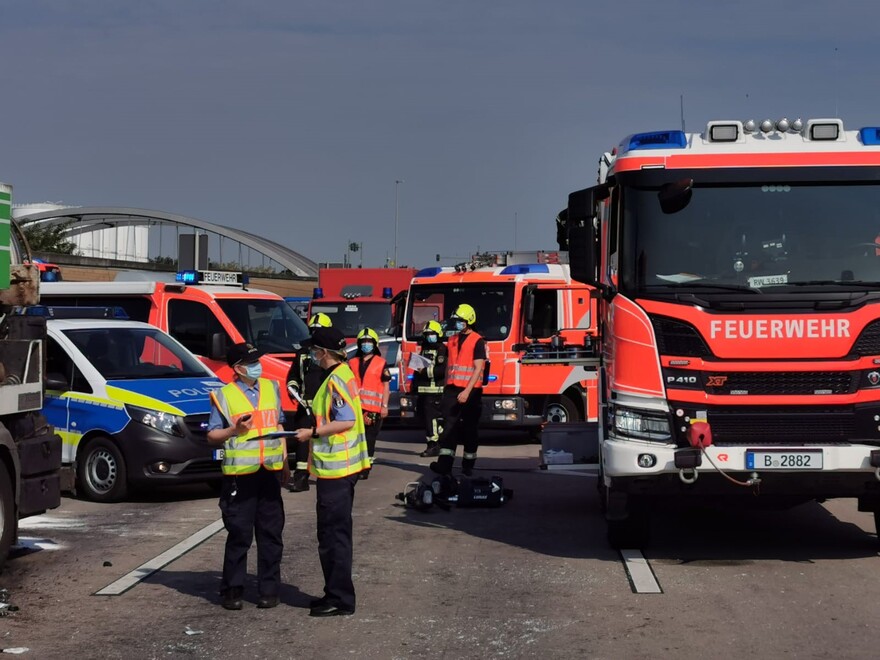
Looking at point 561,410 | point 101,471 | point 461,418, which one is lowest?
point 101,471

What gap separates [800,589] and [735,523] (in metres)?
3.30

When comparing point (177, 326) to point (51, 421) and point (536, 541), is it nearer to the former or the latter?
point (51, 421)

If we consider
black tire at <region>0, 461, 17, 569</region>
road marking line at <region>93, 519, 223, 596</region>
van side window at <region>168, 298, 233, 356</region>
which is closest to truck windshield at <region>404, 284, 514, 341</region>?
van side window at <region>168, 298, 233, 356</region>

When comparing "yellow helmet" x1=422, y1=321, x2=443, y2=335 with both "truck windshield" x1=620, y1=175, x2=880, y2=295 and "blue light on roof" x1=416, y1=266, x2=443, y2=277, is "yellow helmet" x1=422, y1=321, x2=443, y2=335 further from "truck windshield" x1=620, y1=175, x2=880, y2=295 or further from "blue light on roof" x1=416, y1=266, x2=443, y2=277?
"truck windshield" x1=620, y1=175, x2=880, y2=295

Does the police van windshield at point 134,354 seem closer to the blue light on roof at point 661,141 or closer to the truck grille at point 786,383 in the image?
the blue light on roof at point 661,141

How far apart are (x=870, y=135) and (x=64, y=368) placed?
27.5 ft

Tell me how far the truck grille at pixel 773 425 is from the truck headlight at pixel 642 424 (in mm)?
324

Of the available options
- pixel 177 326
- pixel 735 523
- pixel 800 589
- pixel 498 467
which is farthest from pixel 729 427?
pixel 177 326

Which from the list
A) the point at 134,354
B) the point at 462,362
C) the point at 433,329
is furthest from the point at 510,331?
the point at 134,354

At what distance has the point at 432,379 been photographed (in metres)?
16.3

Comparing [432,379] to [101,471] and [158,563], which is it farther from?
[158,563]

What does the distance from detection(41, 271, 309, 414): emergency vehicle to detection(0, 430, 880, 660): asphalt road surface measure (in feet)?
14.3

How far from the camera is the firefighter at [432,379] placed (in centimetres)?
1628

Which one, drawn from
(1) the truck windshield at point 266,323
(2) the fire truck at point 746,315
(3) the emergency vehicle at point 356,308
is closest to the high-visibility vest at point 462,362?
(1) the truck windshield at point 266,323
